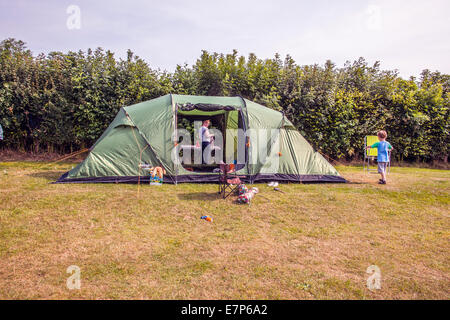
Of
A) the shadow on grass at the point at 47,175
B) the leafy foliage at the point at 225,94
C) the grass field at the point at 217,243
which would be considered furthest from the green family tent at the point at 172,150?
the leafy foliage at the point at 225,94

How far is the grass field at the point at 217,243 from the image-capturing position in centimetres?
274

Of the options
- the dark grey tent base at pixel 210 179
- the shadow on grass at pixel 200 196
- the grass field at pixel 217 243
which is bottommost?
the grass field at pixel 217 243

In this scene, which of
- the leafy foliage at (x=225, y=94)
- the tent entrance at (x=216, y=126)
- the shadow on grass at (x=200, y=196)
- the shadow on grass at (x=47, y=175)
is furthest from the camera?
the leafy foliage at (x=225, y=94)

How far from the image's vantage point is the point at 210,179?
23.2ft

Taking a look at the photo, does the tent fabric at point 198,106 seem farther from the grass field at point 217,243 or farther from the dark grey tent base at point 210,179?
the grass field at point 217,243

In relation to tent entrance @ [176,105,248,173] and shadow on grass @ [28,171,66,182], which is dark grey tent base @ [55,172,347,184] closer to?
shadow on grass @ [28,171,66,182]

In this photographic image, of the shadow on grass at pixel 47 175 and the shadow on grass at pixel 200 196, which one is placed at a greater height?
the shadow on grass at pixel 47 175

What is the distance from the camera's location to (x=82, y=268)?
3.00 m

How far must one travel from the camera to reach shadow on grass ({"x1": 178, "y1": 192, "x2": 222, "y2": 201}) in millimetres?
5699

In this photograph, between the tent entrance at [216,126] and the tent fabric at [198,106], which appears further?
the tent entrance at [216,126]

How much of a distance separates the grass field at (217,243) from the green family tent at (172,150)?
0.67 metres

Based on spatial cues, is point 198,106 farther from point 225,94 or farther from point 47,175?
point 47,175

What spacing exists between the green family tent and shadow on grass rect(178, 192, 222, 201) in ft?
3.20

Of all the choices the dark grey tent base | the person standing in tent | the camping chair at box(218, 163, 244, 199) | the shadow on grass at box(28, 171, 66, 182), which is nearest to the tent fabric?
the person standing in tent
